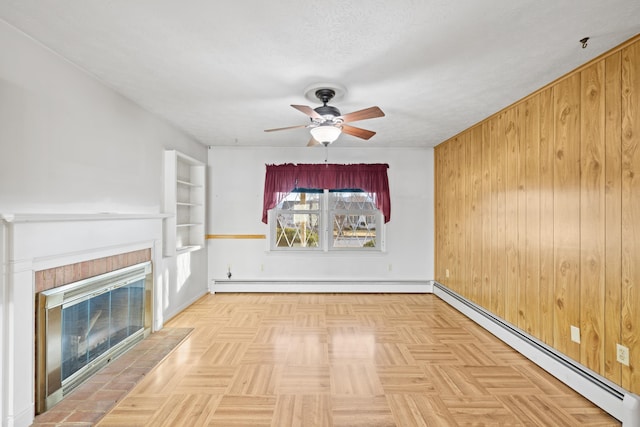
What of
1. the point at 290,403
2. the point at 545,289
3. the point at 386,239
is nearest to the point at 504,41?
the point at 545,289

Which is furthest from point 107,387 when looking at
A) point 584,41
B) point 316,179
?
point 584,41

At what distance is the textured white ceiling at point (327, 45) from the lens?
→ 5.35 feet

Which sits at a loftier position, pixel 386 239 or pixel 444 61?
pixel 444 61

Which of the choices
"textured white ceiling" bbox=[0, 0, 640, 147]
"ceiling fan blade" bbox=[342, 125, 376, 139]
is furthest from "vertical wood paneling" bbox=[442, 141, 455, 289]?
"ceiling fan blade" bbox=[342, 125, 376, 139]

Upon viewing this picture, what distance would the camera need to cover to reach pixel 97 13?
65.9 inches

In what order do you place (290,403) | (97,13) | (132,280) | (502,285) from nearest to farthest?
(97,13)
(290,403)
(132,280)
(502,285)

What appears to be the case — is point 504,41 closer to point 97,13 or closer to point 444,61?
point 444,61

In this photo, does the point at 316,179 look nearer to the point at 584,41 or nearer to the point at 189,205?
the point at 189,205

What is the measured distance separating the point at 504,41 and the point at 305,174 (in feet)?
11.1

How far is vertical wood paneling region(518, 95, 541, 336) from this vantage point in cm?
271

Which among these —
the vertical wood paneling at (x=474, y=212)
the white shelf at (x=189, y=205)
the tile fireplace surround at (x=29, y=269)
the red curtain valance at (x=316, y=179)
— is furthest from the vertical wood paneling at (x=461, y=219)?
the tile fireplace surround at (x=29, y=269)

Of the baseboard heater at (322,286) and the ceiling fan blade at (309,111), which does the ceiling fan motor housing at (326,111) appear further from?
the baseboard heater at (322,286)

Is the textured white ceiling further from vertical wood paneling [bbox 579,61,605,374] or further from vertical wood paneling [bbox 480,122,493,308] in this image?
vertical wood paneling [bbox 480,122,493,308]

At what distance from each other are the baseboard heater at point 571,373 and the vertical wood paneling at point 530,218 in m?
0.14
